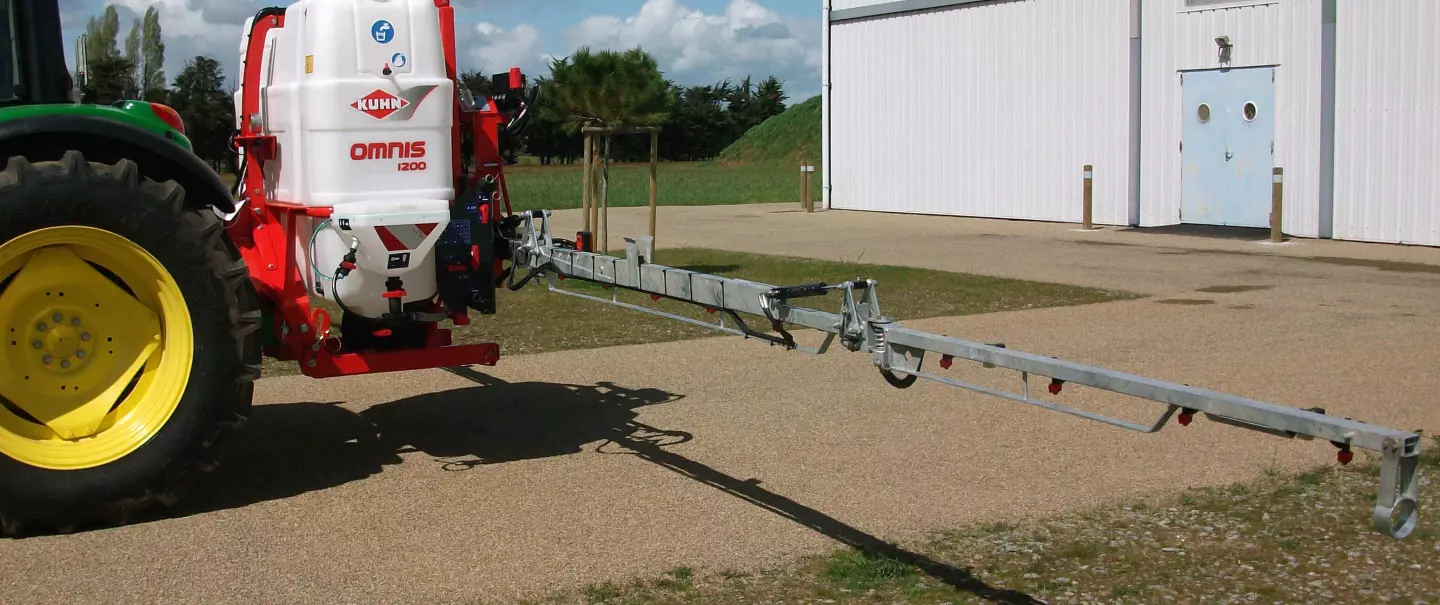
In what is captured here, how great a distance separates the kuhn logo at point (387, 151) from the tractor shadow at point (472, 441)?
5.00 ft

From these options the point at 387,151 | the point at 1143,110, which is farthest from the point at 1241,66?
the point at 387,151

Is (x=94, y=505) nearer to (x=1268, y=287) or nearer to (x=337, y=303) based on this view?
(x=337, y=303)

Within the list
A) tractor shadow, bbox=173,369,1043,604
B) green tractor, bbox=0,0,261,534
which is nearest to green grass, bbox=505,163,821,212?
tractor shadow, bbox=173,369,1043,604

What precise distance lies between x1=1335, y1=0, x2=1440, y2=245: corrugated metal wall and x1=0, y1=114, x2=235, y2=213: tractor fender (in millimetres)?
15930

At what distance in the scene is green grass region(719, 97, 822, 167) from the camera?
2516 inches

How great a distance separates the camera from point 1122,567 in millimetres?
5129

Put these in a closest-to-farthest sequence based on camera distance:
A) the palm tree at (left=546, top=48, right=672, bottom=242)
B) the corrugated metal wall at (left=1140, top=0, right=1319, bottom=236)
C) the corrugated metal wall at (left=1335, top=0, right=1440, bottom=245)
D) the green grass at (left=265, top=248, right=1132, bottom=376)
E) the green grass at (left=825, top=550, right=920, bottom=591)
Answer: the green grass at (left=825, top=550, right=920, bottom=591) → the green grass at (left=265, top=248, right=1132, bottom=376) → the corrugated metal wall at (left=1335, top=0, right=1440, bottom=245) → the corrugated metal wall at (left=1140, top=0, right=1319, bottom=236) → the palm tree at (left=546, top=48, right=672, bottom=242)

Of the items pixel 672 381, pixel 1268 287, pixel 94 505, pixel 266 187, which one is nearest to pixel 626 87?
pixel 1268 287

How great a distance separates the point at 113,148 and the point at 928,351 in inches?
137

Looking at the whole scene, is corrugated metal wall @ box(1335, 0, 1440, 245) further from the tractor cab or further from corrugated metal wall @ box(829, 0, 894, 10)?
the tractor cab

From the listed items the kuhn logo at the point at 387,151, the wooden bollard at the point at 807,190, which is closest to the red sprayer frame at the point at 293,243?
the kuhn logo at the point at 387,151

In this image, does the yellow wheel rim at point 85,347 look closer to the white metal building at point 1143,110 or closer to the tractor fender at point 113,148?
the tractor fender at point 113,148

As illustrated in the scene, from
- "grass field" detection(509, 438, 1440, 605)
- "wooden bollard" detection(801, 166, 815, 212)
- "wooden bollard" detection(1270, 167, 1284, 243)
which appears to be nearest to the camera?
"grass field" detection(509, 438, 1440, 605)

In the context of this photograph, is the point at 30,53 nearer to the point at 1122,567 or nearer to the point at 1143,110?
the point at 1122,567
